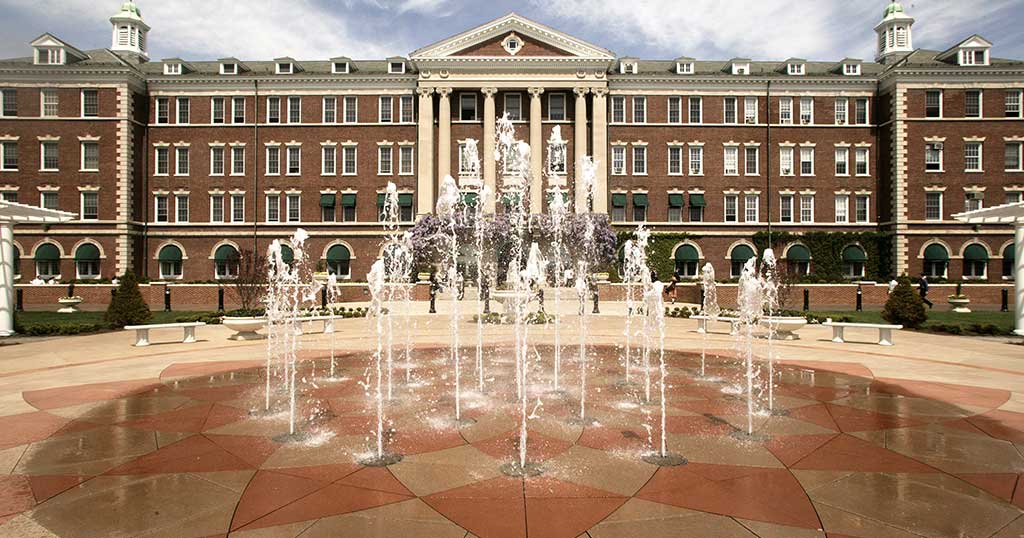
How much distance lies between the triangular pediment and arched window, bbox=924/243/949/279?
94.8 ft

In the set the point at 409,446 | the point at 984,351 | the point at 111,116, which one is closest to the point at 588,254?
the point at 984,351

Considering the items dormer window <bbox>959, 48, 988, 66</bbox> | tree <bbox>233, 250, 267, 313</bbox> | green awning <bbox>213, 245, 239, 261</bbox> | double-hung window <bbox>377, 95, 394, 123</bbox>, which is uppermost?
dormer window <bbox>959, 48, 988, 66</bbox>

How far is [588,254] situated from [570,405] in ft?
97.7

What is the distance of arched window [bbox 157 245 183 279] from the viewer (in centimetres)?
4603

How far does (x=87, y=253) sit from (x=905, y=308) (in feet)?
172

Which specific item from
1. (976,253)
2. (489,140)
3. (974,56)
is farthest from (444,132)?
(976,253)

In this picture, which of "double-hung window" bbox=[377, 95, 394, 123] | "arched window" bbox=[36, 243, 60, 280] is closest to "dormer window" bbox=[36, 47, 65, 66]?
"arched window" bbox=[36, 243, 60, 280]

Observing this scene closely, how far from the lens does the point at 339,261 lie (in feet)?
152

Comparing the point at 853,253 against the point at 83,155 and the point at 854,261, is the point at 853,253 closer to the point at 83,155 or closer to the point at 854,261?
the point at 854,261

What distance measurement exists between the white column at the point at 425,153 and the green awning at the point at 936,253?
3879 centimetres

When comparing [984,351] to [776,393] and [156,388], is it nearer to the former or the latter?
[776,393]

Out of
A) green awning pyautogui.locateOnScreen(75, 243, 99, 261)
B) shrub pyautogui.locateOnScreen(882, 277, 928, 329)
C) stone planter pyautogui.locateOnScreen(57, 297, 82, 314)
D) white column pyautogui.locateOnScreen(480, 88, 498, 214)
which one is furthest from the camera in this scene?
white column pyautogui.locateOnScreen(480, 88, 498, 214)

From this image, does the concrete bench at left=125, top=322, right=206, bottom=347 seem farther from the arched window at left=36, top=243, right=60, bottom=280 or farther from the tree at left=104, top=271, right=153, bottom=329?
the arched window at left=36, top=243, right=60, bottom=280

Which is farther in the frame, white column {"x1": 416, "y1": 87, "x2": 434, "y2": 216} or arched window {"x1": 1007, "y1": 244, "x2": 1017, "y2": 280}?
white column {"x1": 416, "y1": 87, "x2": 434, "y2": 216}
